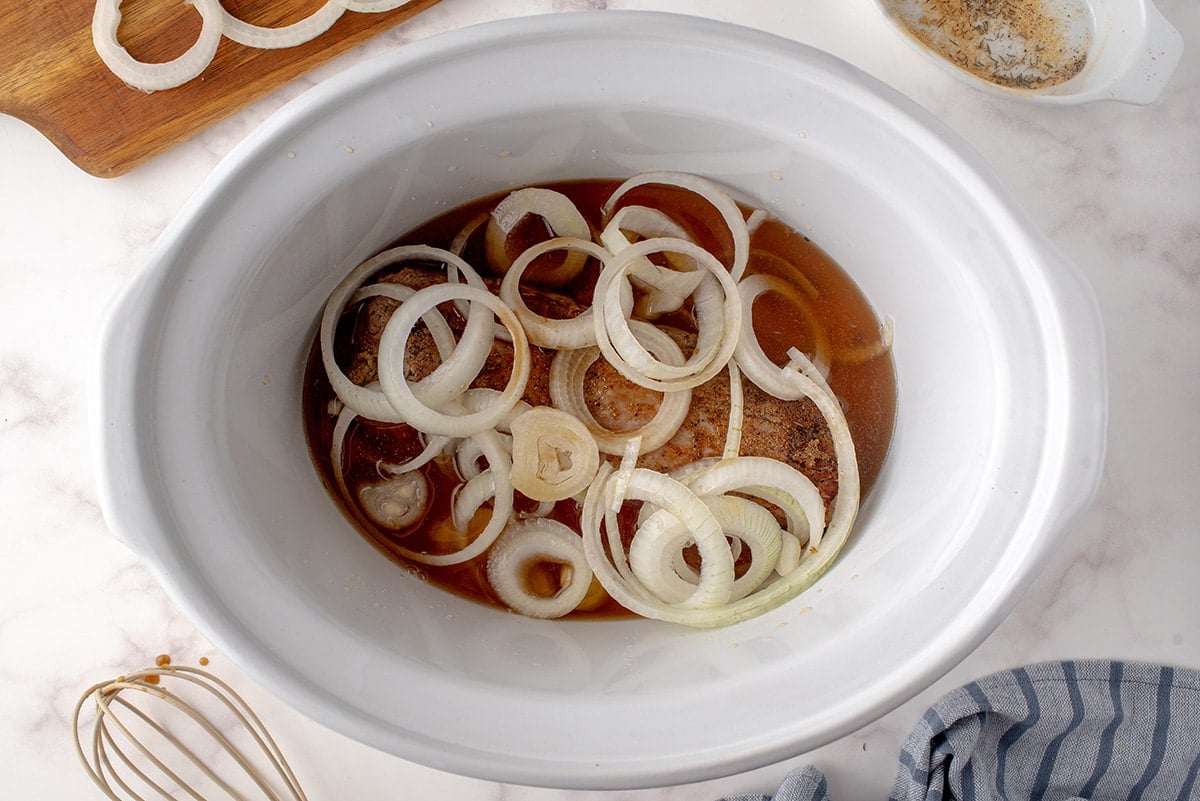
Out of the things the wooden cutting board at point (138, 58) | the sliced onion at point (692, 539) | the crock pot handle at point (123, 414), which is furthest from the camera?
the wooden cutting board at point (138, 58)

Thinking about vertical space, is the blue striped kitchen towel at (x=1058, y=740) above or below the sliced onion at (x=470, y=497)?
below

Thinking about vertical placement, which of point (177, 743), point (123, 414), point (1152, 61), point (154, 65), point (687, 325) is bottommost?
point (177, 743)

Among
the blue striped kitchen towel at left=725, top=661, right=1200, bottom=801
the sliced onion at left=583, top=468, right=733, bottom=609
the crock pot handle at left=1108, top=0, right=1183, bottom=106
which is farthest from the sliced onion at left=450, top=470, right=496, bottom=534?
the crock pot handle at left=1108, top=0, right=1183, bottom=106

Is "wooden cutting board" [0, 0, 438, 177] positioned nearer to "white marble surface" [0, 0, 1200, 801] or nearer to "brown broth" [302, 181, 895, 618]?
"white marble surface" [0, 0, 1200, 801]

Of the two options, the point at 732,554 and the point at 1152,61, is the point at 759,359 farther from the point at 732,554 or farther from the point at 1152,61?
the point at 1152,61

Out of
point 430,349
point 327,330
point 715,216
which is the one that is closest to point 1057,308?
point 715,216

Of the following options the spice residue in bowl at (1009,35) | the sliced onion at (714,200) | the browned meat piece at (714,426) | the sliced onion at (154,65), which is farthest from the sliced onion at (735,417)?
the sliced onion at (154,65)

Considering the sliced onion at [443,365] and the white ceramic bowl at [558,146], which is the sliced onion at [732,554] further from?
the sliced onion at [443,365]

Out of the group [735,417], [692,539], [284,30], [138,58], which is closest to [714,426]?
[735,417]
